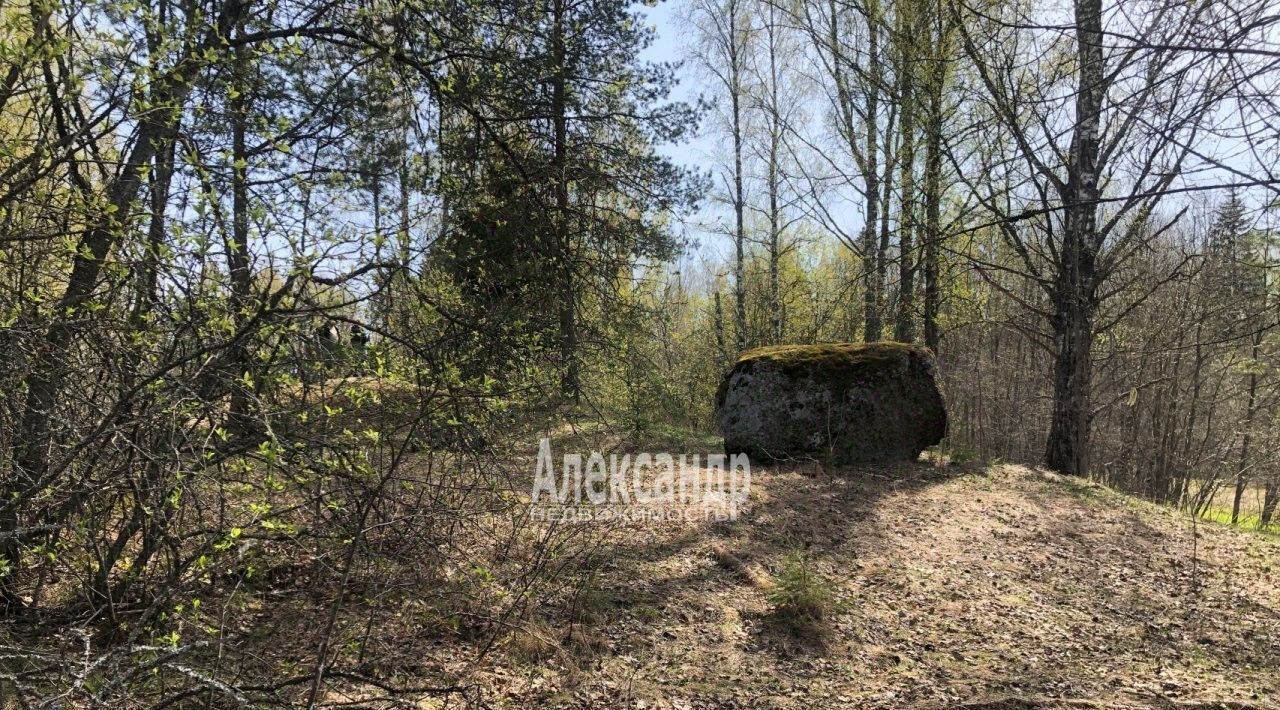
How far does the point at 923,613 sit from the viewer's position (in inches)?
170

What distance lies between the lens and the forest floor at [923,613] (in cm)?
334

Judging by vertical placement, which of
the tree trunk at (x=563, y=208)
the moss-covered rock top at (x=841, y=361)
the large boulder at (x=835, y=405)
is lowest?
the large boulder at (x=835, y=405)

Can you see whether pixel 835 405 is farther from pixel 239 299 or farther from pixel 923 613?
pixel 239 299

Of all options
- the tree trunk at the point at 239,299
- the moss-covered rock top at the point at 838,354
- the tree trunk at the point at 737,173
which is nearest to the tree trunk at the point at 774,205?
the tree trunk at the point at 737,173

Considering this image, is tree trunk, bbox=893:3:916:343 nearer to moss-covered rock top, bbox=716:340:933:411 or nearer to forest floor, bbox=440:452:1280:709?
moss-covered rock top, bbox=716:340:933:411

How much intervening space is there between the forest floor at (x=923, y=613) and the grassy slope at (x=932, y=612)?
15 mm

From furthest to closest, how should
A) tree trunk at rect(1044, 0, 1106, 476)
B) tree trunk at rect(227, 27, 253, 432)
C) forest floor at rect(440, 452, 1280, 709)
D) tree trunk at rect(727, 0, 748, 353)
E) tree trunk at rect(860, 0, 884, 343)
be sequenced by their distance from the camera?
tree trunk at rect(727, 0, 748, 353)
tree trunk at rect(860, 0, 884, 343)
tree trunk at rect(1044, 0, 1106, 476)
forest floor at rect(440, 452, 1280, 709)
tree trunk at rect(227, 27, 253, 432)

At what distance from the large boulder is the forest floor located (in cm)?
82

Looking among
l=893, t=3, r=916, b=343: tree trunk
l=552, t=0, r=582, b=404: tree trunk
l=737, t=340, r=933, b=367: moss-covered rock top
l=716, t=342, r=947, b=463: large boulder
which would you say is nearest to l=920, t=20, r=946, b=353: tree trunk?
l=893, t=3, r=916, b=343: tree trunk

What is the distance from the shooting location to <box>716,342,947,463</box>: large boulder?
23.6 feet

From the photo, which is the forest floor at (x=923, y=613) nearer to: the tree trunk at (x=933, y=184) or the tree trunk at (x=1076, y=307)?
the tree trunk at (x=1076, y=307)

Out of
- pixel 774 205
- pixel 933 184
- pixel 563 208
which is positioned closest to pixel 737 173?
pixel 774 205

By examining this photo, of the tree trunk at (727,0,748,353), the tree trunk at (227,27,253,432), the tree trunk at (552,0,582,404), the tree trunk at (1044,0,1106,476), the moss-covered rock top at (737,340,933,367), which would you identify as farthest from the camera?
the tree trunk at (727,0,748,353)

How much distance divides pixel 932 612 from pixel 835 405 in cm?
312
